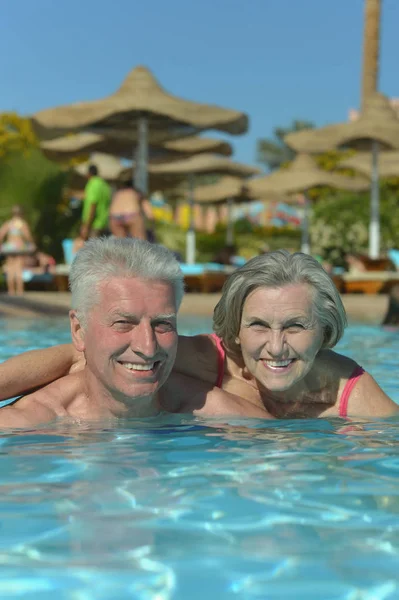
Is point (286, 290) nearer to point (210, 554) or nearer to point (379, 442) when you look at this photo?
point (379, 442)

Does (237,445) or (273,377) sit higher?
(273,377)

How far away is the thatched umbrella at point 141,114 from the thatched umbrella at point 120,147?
3.54ft

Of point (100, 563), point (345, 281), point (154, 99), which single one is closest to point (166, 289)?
point (100, 563)

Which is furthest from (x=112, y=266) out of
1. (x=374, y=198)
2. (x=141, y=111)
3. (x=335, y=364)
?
(x=374, y=198)

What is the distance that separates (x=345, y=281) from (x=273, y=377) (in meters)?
13.3

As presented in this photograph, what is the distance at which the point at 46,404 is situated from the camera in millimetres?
3602

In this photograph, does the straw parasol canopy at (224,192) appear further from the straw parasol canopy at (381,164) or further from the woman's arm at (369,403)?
the woman's arm at (369,403)

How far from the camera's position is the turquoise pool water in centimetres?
197

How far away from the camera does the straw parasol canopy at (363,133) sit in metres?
16.5

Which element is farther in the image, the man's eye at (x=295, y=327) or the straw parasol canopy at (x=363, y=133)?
the straw parasol canopy at (x=363, y=133)

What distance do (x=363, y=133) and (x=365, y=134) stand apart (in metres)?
0.05

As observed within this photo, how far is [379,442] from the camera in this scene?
3438 millimetres

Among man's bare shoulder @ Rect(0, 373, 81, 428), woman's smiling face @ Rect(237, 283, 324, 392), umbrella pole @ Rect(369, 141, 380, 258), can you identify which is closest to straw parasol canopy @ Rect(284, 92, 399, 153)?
umbrella pole @ Rect(369, 141, 380, 258)

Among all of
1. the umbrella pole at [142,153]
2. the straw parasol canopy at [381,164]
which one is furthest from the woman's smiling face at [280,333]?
the straw parasol canopy at [381,164]
